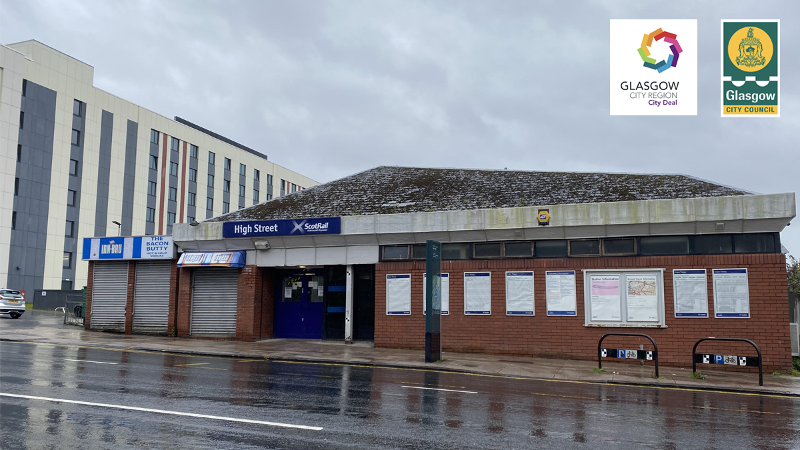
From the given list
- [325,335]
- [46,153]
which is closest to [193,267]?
[325,335]

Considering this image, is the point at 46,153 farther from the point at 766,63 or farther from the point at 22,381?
the point at 766,63

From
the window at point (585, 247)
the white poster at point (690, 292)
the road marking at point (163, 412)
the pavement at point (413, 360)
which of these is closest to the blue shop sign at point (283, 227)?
the pavement at point (413, 360)

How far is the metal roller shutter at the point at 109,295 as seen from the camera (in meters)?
23.8

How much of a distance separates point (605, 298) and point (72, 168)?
52671 mm

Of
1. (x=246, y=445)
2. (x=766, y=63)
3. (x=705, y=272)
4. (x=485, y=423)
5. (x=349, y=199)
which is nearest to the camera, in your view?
(x=246, y=445)

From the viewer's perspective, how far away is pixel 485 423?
27.3 ft

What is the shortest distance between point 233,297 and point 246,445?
16045 mm

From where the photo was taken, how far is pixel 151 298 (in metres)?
23.4

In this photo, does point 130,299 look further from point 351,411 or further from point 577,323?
point 351,411

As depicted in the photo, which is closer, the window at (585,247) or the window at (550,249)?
the window at (585,247)

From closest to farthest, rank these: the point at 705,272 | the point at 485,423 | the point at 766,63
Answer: the point at 485,423 < the point at 705,272 < the point at 766,63

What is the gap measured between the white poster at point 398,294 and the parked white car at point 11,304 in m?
24.9

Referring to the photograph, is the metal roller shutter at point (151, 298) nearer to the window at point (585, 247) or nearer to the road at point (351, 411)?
the road at point (351, 411)

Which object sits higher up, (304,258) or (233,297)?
(304,258)
